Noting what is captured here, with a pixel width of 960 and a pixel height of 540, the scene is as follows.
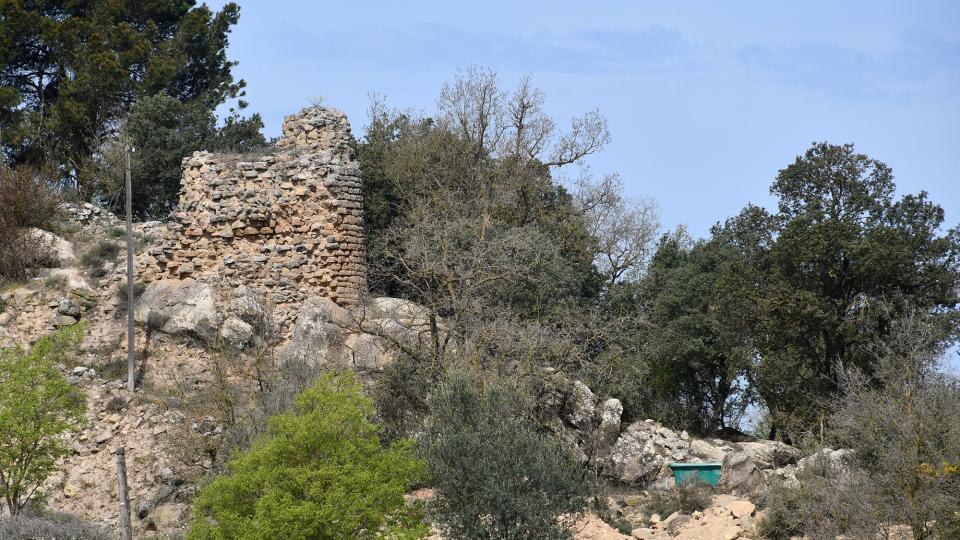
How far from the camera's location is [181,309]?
87.8 ft

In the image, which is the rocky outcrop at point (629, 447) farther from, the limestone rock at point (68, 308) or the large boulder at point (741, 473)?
the limestone rock at point (68, 308)

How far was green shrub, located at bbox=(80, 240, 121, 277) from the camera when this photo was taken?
2901 centimetres

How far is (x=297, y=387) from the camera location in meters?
21.8

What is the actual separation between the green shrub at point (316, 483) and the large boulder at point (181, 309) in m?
8.35

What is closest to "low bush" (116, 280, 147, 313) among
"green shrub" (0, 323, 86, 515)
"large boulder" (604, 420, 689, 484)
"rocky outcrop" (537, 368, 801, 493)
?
"green shrub" (0, 323, 86, 515)

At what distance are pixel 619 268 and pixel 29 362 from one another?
58.4 ft

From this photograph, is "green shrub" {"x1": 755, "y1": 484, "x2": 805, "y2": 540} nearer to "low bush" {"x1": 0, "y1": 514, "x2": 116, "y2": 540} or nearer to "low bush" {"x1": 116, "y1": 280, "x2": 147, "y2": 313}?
"low bush" {"x1": 0, "y1": 514, "x2": 116, "y2": 540}

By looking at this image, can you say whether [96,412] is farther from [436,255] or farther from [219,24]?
[219,24]

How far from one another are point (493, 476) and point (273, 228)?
11013mm

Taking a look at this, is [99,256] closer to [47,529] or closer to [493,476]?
[47,529]

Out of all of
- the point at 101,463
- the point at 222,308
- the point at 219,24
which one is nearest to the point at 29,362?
the point at 101,463

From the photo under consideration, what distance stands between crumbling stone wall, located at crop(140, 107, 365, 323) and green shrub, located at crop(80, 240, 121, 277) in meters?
1.64

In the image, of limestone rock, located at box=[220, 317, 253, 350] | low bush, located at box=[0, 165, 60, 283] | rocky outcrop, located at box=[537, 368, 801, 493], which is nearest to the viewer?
rocky outcrop, located at box=[537, 368, 801, 493]

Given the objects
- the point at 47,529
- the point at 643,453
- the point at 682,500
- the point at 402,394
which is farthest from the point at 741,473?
the point at 47,529
